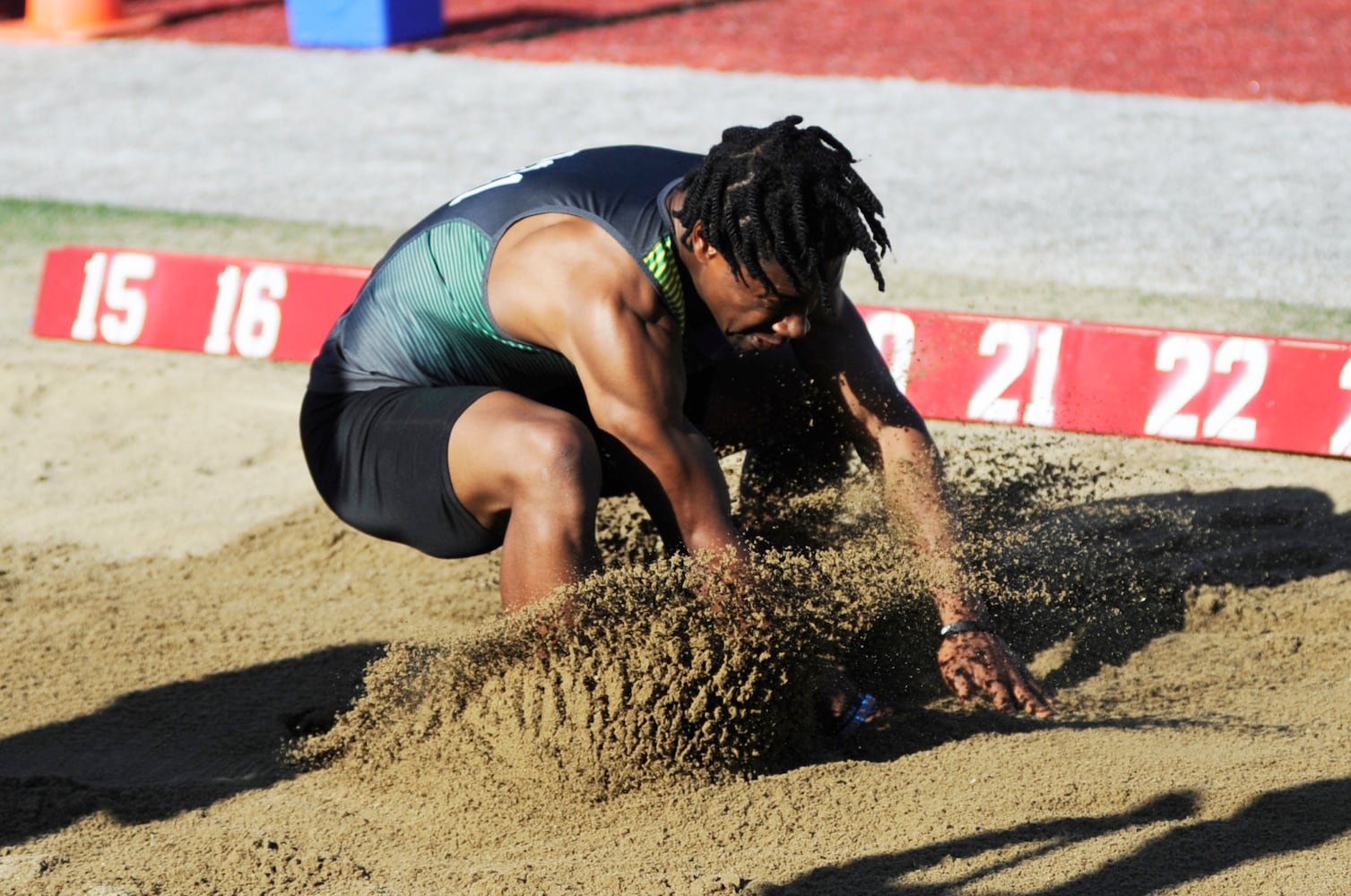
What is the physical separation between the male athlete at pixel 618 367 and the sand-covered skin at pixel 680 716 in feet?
0.50

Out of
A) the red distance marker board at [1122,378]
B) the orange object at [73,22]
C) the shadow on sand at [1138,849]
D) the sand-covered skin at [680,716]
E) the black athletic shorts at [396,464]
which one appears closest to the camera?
the shadow on sand at [1138,849]

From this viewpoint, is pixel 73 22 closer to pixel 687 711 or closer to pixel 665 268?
pixel 665 268

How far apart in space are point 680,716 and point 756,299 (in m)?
0.80

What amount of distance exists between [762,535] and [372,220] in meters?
4.09

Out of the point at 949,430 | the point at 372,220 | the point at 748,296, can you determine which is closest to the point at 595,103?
the point at 372,220

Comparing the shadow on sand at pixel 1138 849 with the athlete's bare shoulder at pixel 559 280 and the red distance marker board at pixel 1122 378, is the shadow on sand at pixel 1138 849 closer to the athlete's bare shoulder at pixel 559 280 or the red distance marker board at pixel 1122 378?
the athlete's bare shoulder at pixel 559 280

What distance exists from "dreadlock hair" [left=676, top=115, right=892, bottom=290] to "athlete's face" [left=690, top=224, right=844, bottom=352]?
0.8 inches

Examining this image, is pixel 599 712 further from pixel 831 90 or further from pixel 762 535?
pixel 831 90

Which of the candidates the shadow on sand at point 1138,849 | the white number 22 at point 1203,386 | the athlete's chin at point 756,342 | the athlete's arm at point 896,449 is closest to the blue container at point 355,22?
the white number 22 at point 1203,386

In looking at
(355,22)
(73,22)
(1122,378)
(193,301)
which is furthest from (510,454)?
(73,22)

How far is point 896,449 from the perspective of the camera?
3.54 meters

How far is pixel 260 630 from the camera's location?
3.91 m

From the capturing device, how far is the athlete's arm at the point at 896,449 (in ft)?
11.1

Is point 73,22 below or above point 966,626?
above
